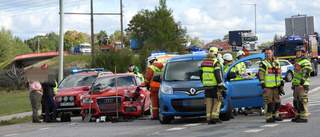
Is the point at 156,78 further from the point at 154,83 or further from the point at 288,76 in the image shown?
the point at 288,76

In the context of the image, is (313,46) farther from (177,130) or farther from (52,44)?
(52,44)

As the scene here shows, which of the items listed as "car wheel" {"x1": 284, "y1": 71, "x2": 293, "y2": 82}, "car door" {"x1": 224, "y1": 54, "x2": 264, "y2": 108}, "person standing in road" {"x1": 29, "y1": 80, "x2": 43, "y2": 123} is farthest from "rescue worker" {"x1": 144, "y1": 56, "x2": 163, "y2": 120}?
"car wheel" {"x1": 284, "y1": 71, "x2": 293, "y2": 82}

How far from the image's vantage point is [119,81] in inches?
689

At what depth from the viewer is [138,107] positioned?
1609cm

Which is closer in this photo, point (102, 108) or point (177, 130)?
point (177, 130)

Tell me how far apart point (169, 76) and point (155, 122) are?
139 centimetres

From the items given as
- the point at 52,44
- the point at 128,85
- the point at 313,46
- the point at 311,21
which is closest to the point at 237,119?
the point at 128,85

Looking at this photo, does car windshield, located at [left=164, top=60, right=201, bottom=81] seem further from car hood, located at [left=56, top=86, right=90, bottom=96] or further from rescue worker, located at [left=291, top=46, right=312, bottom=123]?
car hood, located at [left=56, top=86, right=90, bottom=96]

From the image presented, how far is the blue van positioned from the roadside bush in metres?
29.5

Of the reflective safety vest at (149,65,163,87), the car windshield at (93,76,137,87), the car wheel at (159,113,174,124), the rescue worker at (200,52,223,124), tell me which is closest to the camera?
the rescue worker at (200,52,223,124)

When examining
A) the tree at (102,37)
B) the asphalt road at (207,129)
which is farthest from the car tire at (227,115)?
the tree at (102,37)

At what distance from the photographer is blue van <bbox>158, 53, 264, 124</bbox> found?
13.2 m

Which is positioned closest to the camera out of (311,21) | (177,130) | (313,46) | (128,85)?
(177,130)

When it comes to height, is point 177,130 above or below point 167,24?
below
